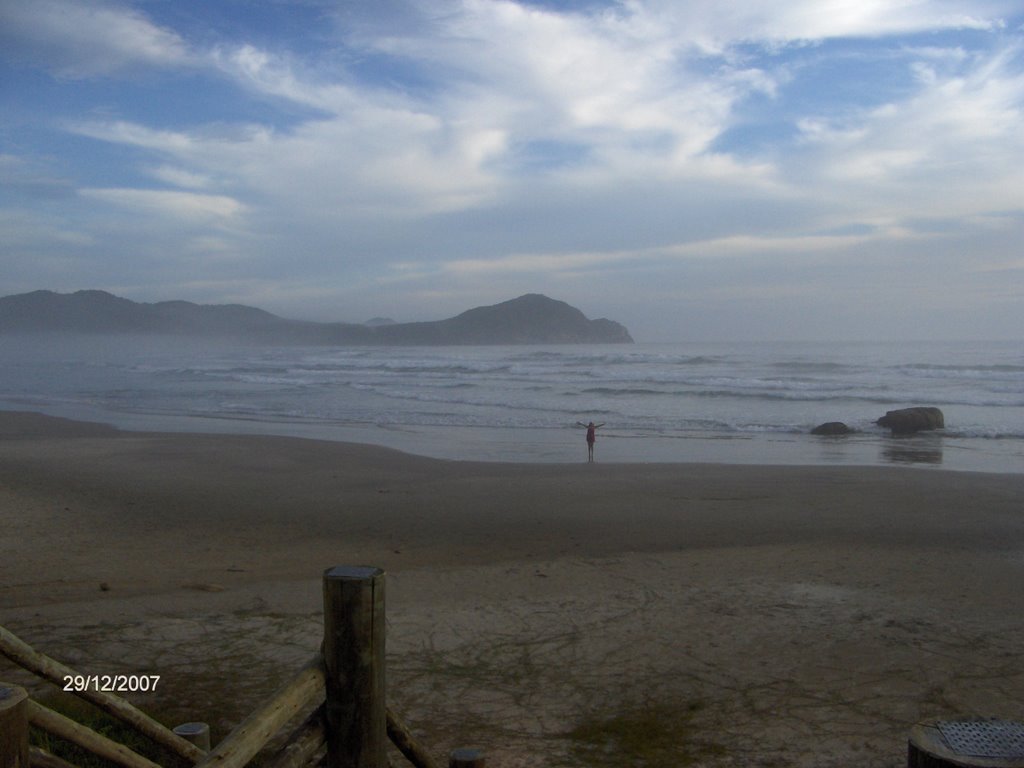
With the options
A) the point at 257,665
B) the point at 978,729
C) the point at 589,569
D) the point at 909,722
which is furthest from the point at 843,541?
the point at 978,729

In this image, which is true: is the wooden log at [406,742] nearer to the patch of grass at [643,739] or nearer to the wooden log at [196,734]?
the wooden log at [196,734]

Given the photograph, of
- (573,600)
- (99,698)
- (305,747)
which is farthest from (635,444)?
(99,698)

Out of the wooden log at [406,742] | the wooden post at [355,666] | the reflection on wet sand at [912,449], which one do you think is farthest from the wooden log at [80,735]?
the reflection on wet sand at [912,449]

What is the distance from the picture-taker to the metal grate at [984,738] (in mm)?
2465

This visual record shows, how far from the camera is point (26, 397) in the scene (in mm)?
33281

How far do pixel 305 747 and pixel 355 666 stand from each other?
0.31 meters

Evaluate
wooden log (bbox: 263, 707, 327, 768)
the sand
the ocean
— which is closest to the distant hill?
the ocean

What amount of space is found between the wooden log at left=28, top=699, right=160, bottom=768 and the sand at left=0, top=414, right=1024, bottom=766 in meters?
2.10

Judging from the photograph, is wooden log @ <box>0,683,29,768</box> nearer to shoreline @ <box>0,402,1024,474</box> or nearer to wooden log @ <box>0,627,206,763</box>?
wooden log @ <box>0,627,206,763</box>

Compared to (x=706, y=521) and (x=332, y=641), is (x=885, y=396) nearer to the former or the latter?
(x=706, y=521)

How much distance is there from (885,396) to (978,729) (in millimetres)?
34042

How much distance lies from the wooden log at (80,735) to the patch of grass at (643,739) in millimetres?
2466

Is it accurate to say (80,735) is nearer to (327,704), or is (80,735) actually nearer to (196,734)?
(327,704)

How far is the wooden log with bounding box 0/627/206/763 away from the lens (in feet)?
8.55
